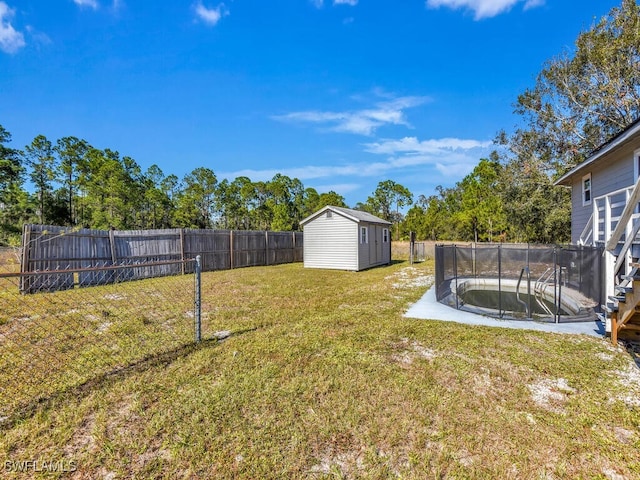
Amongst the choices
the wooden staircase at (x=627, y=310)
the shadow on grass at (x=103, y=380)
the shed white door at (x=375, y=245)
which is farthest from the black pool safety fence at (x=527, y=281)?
the shed white door at (x=375, y=245)

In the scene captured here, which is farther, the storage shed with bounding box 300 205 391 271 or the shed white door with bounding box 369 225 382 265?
the shed white door with bounding box 369 225 382 265

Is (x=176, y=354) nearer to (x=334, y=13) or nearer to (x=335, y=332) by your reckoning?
(x=335, y=332)

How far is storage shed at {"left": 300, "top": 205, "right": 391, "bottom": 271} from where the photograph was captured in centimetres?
1332

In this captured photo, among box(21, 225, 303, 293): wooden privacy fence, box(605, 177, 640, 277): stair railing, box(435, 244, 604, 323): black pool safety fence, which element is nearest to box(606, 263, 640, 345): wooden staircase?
box(605, 177, 640, 277): stair railing

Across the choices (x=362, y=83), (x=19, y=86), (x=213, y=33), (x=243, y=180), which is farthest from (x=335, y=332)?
(x=243, y=180)

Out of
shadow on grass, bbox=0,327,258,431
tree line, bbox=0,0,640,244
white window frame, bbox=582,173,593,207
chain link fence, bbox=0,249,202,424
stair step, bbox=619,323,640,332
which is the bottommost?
shadow on grass, bbox=0,327,258,431

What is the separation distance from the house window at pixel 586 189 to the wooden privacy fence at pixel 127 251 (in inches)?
429

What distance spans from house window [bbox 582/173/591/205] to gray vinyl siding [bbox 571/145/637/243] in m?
0.12

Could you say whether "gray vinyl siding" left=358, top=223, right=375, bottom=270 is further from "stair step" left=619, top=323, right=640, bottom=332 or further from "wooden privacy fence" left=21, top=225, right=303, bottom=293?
"stair step" left=619, top=323, right=640, bottom=332

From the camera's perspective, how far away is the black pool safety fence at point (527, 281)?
540 centimetres

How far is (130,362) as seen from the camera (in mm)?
3664

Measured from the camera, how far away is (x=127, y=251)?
34.1 feet

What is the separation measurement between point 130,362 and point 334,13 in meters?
11.5

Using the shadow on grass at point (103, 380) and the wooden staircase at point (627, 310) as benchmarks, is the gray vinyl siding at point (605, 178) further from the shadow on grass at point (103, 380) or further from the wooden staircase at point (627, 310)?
the shadow on grass at point (103, 380)
